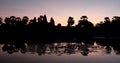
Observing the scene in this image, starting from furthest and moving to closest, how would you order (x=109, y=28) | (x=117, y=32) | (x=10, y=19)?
(x=10, y=19), (x=109, y=28), (x=117, y=32)

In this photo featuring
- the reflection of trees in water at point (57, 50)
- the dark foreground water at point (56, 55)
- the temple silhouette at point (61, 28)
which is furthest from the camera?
the temple silhouette at point (61, 28)

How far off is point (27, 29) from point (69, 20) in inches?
934

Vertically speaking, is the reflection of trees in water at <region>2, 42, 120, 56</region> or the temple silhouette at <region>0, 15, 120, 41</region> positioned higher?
the temple silhouette at <region>0, 15, 120, 41</region>

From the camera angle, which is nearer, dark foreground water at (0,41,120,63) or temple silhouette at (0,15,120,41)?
dark foreground water at (0,41,120,63)

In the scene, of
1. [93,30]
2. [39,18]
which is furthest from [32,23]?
[93,30]

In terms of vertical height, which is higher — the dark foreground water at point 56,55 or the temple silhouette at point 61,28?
the temple silhouette at point 61,28

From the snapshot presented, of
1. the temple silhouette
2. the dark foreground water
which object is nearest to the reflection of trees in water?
the dark foreground water

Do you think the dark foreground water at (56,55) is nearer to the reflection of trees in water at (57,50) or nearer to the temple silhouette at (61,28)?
the reflection of trees in water at (57,50)

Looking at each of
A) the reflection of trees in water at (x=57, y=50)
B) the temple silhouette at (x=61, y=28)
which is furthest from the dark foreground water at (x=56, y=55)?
the temple silhouette at (x=61, y=28)

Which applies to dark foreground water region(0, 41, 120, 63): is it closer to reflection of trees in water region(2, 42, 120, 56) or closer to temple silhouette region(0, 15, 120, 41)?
reflection of trees in water region(2, 42, 120, 56)

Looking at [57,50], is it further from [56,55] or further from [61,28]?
[61,28]

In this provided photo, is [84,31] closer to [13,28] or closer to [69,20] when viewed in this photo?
[69,20]

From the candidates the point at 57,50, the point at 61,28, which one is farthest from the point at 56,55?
the point at 61,28

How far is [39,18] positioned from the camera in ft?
353
